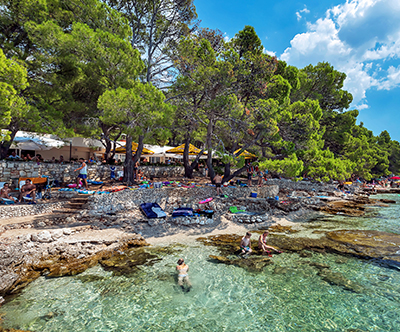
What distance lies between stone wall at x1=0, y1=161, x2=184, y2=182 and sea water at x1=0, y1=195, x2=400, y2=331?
8.02 m

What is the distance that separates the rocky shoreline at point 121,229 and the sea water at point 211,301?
0.93 m

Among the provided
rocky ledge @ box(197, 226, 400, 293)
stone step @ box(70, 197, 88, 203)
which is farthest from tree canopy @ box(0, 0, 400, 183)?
rocky ledge @ box(197, 226, 400, 293)

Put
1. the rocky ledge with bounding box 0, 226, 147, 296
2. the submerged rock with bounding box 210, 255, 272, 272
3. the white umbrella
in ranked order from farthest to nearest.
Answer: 1. the white umbrella
2. the submerged rock with bounding box 210, 255, 272, 272
3. the rocky ledge with bounding box 0, 226, 147, 296

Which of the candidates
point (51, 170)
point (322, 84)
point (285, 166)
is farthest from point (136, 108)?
point (322, 84)

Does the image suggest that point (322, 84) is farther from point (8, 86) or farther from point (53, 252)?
point (53, 252)

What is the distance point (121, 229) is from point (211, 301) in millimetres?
6186

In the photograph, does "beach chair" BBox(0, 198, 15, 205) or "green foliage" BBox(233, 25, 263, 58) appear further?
"green foliage" BBox(233, 25, 263, 58)

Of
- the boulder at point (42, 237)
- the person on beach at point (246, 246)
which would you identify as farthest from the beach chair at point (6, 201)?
the person on beach at point (246, 246)

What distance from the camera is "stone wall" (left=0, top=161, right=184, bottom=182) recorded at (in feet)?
39.2

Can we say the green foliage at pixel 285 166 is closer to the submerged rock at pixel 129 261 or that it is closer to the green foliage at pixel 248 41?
the green foliage at pixel 248 41

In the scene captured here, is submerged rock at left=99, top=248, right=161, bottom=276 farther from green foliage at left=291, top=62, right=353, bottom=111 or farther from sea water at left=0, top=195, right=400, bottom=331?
green foliage at left=291, top=62, right=353, bottom=111

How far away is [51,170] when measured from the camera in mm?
13594

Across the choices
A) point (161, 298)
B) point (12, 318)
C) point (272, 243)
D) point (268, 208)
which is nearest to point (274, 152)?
point (268, 208)

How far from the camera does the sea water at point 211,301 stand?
545 centimetres
